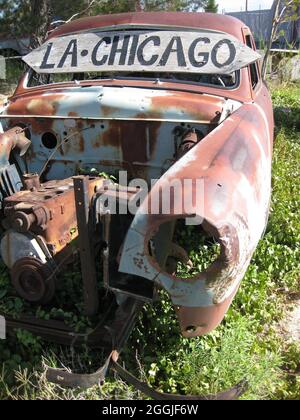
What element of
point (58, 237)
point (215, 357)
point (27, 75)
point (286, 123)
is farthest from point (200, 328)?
point (286, 123)

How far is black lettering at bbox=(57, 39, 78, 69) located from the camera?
12.7 ft

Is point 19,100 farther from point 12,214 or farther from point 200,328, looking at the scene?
point 200,328

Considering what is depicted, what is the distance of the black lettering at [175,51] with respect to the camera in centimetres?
368

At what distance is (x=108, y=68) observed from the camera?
376 centimetres

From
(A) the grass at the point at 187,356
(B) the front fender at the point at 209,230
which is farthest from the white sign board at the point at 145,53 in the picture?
(B) the front fender at the point at 209,230

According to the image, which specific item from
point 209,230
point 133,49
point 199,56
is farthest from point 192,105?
point 209,230

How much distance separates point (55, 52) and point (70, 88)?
1.46ft

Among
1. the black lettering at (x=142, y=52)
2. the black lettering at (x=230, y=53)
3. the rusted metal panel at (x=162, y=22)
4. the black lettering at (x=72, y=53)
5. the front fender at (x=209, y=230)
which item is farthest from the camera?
the rusted metal panel at (x=162, y=22)

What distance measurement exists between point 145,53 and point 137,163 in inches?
37.5

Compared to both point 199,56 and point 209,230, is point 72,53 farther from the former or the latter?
point 209,230

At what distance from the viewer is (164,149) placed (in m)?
3.38

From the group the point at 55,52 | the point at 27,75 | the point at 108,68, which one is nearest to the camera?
the point at 108,68

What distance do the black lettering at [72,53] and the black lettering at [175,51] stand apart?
2.31 ft

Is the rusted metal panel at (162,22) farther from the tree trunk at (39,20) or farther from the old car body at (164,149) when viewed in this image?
the tree trunk at (39,20)
